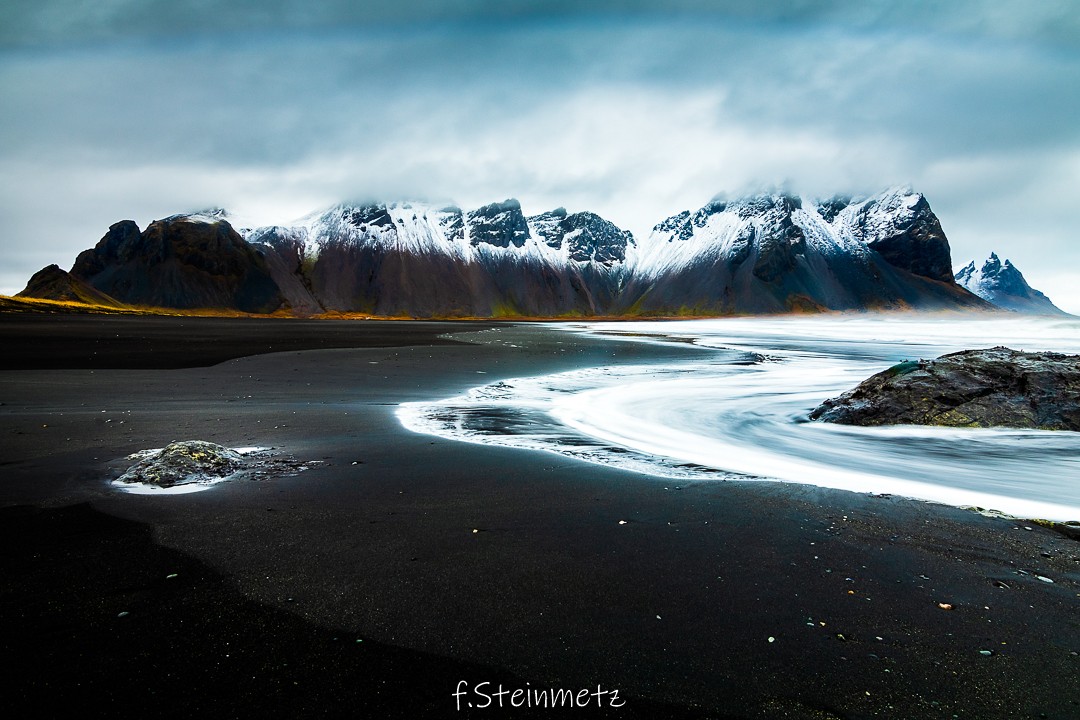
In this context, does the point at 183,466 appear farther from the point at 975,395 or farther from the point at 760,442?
the point at 975,395

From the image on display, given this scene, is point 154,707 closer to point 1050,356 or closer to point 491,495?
point 491,495

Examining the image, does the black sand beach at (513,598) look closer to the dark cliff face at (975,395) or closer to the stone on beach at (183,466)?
the stone on beach at (183,466)

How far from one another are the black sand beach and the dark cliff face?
7.63 m

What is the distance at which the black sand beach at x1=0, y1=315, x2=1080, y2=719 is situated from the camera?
10.8 ft

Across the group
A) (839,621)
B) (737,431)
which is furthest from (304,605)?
(737,431)

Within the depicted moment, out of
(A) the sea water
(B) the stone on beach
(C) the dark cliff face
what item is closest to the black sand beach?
(B) the stone on beach

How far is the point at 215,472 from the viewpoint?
7547 millimetres

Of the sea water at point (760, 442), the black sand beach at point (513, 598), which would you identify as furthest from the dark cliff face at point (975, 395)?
the black sand beach at point (513, 598)

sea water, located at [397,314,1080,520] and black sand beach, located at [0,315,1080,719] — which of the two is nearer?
black sand beach, located at [0,315,1080,719]

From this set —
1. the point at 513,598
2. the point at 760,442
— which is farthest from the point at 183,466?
the point at 760,442

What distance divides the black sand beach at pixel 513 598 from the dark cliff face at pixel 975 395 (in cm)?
763

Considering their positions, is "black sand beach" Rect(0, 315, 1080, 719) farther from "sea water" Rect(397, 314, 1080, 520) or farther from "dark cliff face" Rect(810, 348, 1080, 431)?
"dark cliff face" Rect(810, 348, 1080, 431)

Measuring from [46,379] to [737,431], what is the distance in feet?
71.4

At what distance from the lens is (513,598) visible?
439 cm
